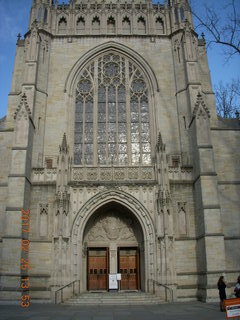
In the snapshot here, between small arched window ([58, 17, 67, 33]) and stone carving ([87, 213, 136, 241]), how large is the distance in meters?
Answer: 13.7

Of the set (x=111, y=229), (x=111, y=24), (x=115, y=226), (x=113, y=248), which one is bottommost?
(x=113, y=248)

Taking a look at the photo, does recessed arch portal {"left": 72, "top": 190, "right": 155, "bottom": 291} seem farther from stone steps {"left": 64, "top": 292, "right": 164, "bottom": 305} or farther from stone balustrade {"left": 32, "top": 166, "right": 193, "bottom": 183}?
stone steps {"left": 64, "top": 292, "right": 164, "bottom": 305}

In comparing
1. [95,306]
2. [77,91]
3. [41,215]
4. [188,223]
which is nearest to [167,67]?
[77,91]

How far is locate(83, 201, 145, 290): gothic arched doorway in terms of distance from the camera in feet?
59.3

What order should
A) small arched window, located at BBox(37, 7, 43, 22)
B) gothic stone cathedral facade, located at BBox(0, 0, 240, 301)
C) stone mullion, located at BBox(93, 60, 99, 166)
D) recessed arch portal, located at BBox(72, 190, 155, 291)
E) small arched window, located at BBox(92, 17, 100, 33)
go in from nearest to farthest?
gothic stone cathedral facade, located at BBox(0, 0, 240, 301) → recessed arch portal, located at BBox(72, 190, 155, 291) → stone mullion, located at BBox(93, 60, 99, 166) → small arched window, located at BBox(37, 7, 43, 22) → small arched window, located at BBox(92, 17, 100, 33)

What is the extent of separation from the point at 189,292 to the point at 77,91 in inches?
539

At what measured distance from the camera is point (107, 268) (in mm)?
18203

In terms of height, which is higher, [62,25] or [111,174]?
[62,25]

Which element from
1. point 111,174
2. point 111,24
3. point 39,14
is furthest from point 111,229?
point 39,14

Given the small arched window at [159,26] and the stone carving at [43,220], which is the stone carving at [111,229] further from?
the small arched window at [159,26]

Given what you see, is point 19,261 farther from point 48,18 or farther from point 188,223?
point 48,18

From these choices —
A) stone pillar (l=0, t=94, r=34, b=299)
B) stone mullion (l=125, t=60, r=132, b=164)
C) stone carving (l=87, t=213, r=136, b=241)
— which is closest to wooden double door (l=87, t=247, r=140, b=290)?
stone carving (l=87, t=213, r=136, b=241)

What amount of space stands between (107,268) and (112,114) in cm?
932

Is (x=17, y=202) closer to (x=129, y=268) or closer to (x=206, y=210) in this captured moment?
(x=129, y=268)
